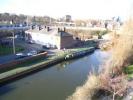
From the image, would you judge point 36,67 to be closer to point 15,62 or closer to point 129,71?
point 15,62

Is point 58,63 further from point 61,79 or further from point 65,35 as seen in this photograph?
point 65,35

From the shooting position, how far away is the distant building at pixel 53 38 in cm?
4241

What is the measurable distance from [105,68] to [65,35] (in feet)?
73.5

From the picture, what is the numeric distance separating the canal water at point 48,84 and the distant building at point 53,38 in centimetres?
1136

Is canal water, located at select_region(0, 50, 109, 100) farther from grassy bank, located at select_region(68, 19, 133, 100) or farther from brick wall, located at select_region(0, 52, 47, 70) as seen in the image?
brick wall, located at select_region(0, 52, 47, 70)

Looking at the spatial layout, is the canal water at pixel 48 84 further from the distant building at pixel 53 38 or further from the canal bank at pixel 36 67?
the distant building at pixel 53 38

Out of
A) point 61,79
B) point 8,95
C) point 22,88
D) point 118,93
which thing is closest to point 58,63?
point 61,79

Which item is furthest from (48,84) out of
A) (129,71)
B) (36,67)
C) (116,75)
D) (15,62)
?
(129,71)

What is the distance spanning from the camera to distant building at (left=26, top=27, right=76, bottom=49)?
42406mm

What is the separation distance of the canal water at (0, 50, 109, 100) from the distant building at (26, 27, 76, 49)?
11.4 m

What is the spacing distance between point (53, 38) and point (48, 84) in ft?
68.4

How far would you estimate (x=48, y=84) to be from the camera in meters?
23.2

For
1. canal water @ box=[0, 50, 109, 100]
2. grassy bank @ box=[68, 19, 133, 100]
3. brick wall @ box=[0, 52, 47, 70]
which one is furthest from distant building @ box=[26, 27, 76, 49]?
grassy bank @ box=[68, 19, 133, 100]

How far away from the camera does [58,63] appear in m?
33.0
